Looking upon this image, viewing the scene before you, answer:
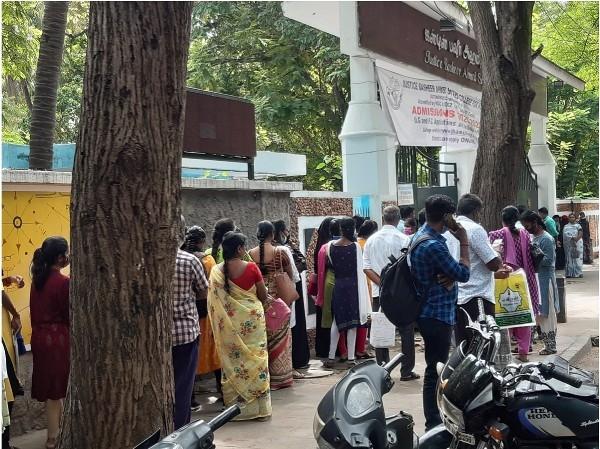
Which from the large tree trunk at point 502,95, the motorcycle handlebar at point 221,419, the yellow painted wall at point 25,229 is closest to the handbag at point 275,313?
the yellow painted wall at point 25,229

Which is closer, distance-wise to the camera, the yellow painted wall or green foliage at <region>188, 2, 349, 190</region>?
the yellow painted wall

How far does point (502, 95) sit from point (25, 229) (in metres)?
6.08

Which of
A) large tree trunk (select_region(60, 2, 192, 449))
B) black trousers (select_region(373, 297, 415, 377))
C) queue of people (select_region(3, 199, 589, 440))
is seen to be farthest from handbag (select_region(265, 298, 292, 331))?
large tree trunk (select_region(60, 2, 192, 449))

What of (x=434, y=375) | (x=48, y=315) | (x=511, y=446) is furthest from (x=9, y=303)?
(x=511, y=446)

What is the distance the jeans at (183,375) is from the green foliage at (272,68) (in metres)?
17.1

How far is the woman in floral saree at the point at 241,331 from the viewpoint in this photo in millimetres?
6465

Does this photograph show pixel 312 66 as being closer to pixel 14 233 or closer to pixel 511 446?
pixel 14 233

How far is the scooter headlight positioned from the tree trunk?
8023 millimetres

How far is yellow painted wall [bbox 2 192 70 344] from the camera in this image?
245 inches

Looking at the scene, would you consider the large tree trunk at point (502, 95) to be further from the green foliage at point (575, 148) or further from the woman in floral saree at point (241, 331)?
the green foliage at point (575, 148)

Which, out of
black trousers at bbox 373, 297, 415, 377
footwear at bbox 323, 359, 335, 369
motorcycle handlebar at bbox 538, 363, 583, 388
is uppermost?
motorcycle handlebar at bbox 538, 363, 583, 388

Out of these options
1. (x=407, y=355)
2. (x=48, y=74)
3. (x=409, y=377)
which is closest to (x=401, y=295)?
(x=407, y=355)

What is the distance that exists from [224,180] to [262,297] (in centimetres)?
231

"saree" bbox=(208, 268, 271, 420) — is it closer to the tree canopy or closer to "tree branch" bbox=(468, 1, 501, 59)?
"tree branch" bbox=(468, 1, 501, 59)
